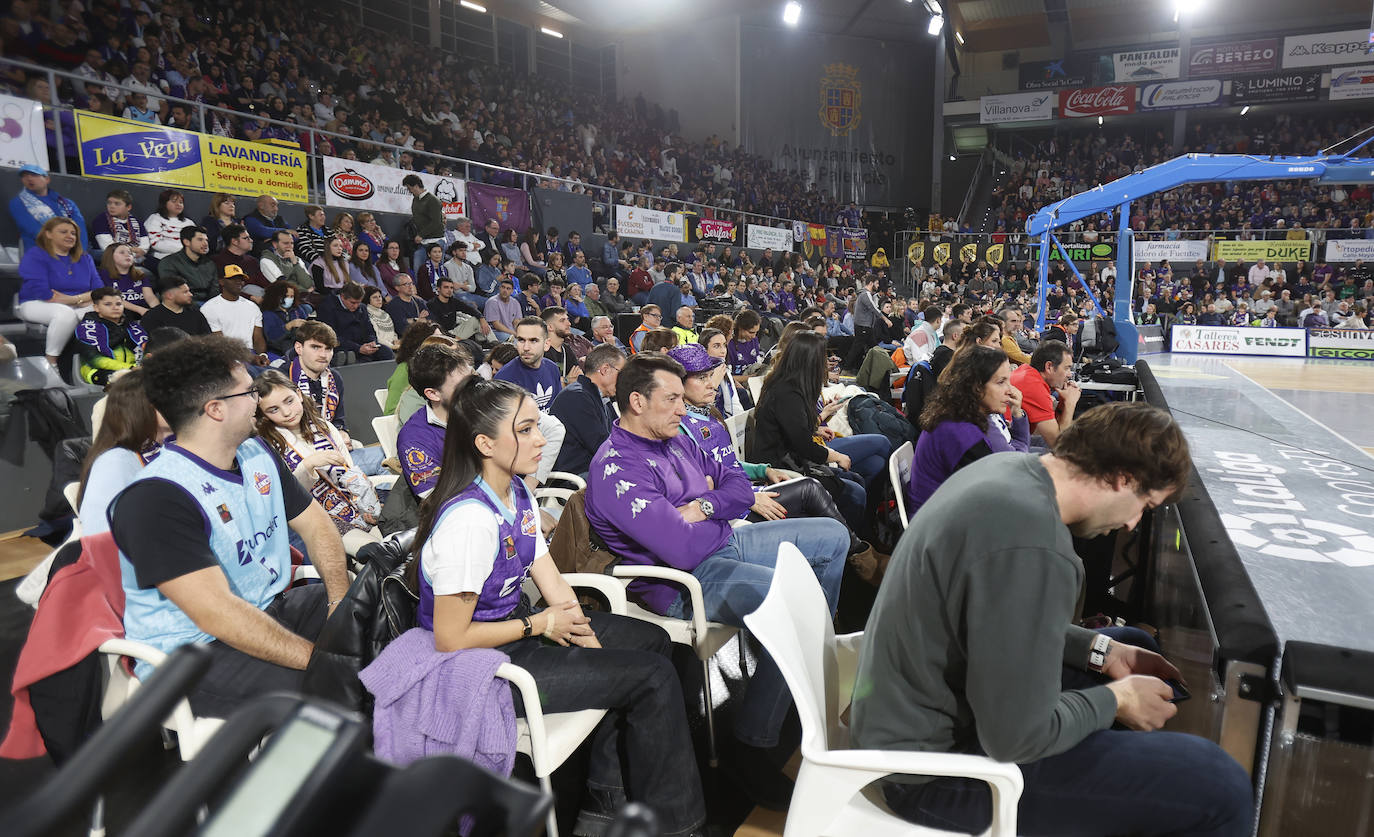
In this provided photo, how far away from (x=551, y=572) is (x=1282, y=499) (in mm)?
2966

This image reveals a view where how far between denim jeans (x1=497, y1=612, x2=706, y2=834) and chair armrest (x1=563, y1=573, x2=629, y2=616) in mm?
417

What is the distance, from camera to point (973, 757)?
1.46 m

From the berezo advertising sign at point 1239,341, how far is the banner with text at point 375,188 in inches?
451

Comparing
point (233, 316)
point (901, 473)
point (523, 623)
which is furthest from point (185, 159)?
point (523, 623)

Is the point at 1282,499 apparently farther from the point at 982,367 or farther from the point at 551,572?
the point at 551,572

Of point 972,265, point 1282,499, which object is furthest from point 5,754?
point 972,265

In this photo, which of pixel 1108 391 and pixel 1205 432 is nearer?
pixel 1205 432

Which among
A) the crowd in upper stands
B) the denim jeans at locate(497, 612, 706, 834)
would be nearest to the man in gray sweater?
the denim jeans at locate(497, 612, 706, 834)

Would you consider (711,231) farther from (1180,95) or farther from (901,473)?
(1180,95)

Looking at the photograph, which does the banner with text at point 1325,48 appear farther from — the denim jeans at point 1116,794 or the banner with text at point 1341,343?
the denim jeans at point 1116,794

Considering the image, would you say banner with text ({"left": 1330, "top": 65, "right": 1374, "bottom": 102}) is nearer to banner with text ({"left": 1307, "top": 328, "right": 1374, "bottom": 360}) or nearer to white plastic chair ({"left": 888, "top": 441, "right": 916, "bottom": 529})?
banner with text ({"left": 1307, "top": 328, "right": 1374, "bottom": 360})

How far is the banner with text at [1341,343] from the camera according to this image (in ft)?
40.0

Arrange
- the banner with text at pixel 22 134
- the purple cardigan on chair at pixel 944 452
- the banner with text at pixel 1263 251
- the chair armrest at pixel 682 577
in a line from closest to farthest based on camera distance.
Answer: the chair armrest at pixel 682 577 < the purple cardigan on chair at pixel 944 452 < the banner with text at pixel 22 134 < the banner with text at pixel 1263 251

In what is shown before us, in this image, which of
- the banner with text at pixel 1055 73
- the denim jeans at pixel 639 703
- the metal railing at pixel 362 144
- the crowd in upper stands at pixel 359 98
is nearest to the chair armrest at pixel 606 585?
the denim jeans at pixel 639 703
